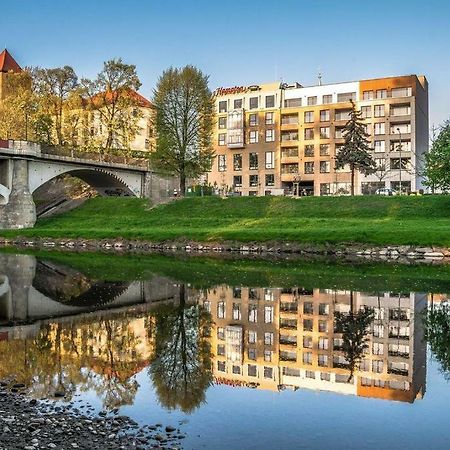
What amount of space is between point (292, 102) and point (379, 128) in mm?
15597

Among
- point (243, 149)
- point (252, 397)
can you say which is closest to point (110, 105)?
point (243, 149)

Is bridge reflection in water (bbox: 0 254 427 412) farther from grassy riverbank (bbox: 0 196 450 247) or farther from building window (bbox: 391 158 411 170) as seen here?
building window (bbox: 391 158 411 170)

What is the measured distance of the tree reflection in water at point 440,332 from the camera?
14242mm

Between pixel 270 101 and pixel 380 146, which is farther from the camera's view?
pixel 270 101

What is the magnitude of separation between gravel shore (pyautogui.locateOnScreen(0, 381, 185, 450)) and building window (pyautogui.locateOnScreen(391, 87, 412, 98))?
87.6m

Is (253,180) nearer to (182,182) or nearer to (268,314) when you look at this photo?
(182,182)

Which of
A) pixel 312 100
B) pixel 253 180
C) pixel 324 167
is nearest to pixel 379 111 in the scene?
pixel 312 100

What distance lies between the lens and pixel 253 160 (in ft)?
334

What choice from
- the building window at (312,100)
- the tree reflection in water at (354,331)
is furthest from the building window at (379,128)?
the tree reflection in water at (354,331)

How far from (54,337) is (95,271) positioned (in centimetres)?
1685

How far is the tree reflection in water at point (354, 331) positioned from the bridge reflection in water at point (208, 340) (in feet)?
0.10

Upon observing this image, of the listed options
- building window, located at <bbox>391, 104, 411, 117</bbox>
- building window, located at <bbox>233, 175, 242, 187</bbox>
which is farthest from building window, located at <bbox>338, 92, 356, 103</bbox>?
building window, located at <bbox>233, 175, 242, 187</bbox>

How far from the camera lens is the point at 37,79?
83000 millimetres

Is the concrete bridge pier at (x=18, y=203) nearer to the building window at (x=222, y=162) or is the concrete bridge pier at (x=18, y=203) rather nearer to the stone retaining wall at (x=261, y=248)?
the stone retaining wall at (x=261, y=248)
